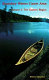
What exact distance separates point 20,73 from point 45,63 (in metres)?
5.44

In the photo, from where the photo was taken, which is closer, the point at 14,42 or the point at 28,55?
the point at 28,55

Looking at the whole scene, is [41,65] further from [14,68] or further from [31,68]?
[14,68]

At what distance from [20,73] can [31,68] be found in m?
2.24

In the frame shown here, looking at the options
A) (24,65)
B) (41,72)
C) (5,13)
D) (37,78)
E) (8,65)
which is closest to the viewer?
(37,78)

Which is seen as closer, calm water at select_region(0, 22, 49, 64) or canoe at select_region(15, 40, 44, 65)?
canoe at select_region(15, 40, 44, 65)

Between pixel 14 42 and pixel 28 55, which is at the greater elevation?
pixel 14 42

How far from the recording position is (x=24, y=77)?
13.0 metres

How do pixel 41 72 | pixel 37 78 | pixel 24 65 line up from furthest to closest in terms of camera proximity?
pixel 24 65 < pixel 41 72 < pixel 37 78

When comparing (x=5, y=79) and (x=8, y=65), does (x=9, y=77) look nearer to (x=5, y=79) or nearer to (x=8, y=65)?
(x=5, y=79)

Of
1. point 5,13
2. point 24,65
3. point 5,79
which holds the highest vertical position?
point 5,13

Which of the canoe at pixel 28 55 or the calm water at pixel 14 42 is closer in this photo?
the canoe at pixel 28 55

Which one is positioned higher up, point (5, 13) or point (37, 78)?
point (5, 13)

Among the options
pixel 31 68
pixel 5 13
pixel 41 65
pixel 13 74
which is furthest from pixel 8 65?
pixel 5 13

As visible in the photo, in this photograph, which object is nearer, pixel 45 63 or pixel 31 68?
pixel 31 68
